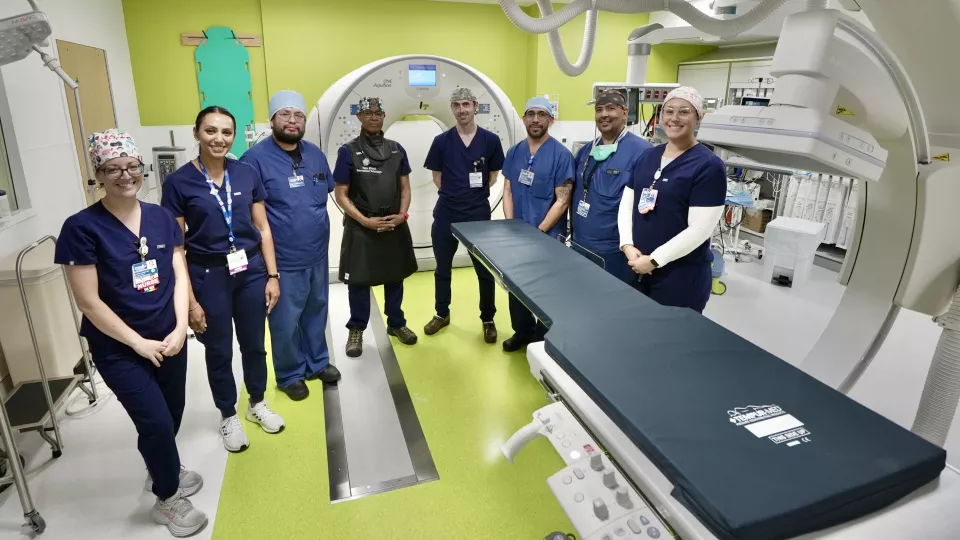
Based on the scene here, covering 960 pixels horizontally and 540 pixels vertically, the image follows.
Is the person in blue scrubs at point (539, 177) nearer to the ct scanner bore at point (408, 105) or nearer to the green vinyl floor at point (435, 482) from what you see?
the green vinyl floor at point (435, 482)

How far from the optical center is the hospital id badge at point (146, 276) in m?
1.72

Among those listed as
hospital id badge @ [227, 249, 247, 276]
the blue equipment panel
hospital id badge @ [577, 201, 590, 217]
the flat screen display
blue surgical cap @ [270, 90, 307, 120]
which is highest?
the flat screen display

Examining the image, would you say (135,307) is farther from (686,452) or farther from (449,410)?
(686,452)

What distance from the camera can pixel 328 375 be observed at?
9.57 ft

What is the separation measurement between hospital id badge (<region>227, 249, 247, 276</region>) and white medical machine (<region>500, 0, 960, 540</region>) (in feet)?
4.15

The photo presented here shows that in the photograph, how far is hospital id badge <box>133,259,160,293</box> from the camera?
1.72 meters

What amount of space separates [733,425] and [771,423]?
8 centimetres

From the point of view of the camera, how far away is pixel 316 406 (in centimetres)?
272

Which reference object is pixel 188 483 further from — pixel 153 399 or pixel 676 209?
pixel 676 209

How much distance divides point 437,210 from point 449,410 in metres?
1.33

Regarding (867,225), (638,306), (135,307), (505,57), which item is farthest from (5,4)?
(505,57)

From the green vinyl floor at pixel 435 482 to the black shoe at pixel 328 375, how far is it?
63 mm

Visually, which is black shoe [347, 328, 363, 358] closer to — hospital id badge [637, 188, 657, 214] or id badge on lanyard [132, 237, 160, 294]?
id badge on lanyard [132, 237, 160, 294]

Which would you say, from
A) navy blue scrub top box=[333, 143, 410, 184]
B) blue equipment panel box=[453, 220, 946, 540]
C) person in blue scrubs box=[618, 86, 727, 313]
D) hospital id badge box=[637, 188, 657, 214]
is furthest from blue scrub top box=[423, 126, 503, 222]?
blue equipment panel box=[453, 220, 946, 540]
